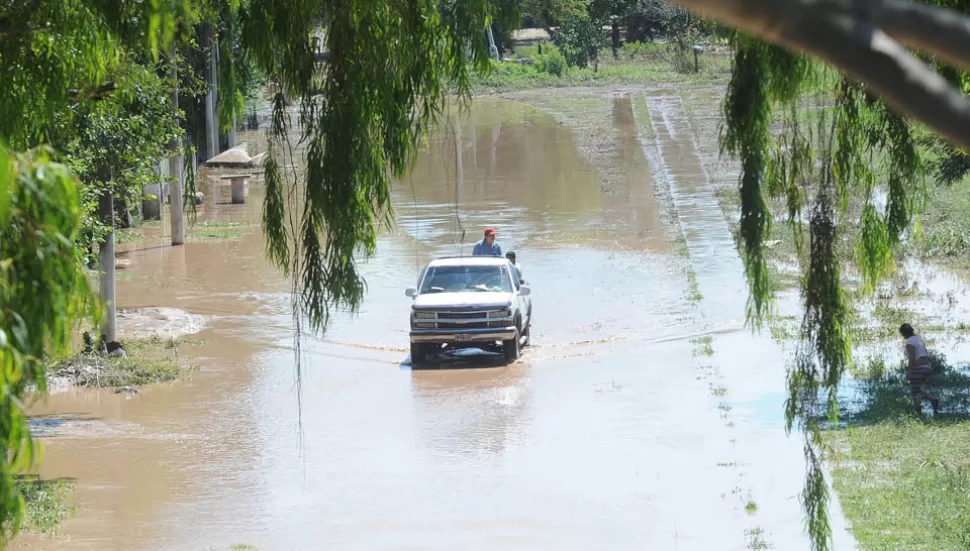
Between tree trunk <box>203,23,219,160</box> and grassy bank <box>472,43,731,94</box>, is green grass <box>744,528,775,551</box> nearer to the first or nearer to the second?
tree trunk <box>203,23,219,160</box>

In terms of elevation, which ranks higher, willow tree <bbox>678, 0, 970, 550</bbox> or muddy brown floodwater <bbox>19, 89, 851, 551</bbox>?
willow tree <bbox>678, 0, 970, 550</bbox>

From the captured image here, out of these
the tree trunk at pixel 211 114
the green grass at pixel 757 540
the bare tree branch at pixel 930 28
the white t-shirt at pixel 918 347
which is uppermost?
the bare tree branch at pixel 930 28

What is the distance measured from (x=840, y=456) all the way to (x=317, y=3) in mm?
9515

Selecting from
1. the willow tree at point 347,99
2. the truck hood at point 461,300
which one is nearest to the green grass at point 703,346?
the truck hood at point 461,300

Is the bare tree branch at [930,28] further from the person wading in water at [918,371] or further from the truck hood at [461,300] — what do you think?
the truck hood at [461,300]

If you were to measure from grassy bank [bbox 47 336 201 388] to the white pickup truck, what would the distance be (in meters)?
3.86

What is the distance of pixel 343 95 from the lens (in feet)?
27.2

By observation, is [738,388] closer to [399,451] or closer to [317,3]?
[399,451]

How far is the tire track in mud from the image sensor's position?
54.9ft

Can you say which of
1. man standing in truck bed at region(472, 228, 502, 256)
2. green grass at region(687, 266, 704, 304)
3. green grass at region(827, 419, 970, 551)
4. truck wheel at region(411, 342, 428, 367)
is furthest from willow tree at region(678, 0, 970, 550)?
green grass at region(687, 266, 704, 304)

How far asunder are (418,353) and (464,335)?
902mm

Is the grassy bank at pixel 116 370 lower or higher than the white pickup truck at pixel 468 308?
lower

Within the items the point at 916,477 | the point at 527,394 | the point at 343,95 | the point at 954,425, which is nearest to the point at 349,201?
the point at 343,95

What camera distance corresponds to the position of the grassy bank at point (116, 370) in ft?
70.8
